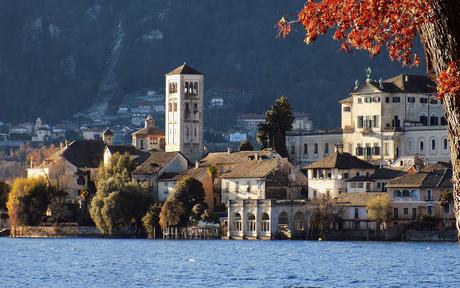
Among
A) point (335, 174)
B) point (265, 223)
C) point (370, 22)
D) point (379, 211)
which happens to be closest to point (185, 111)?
point (335, 174)

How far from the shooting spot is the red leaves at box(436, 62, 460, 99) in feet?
43.3

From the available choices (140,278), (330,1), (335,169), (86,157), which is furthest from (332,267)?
(86,157)

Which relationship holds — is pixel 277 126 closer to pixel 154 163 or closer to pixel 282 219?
pixel 154 163

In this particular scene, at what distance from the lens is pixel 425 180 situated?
113m

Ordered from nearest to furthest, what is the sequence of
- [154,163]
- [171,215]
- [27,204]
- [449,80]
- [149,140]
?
[449,80] < [171,215] < [27,204] < [154,163] < [149,140]

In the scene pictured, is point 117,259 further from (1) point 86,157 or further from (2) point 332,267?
(1) point 86,157

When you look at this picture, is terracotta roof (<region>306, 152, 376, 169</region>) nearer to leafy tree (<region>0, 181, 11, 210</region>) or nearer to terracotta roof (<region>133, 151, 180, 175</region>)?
terracotta roof (<region>133, 151, 180, 175</region>)

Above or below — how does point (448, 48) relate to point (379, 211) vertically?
below

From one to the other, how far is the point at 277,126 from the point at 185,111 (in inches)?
590

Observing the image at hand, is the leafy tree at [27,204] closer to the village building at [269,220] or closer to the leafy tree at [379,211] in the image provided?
the village building at [269,220]

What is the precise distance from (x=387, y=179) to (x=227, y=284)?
6200cm

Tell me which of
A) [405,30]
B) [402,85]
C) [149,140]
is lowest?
[405,30]

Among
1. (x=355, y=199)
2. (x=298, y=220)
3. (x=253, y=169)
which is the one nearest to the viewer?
(x=355, y=199)

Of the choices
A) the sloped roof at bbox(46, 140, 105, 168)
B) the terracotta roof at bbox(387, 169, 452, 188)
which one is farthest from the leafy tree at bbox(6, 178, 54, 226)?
the terracotta roof at bbox(387, 169, 452, 188)
